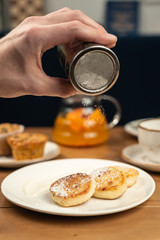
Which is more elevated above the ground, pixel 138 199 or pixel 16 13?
pixel 16 13

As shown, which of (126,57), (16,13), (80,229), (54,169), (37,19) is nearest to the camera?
(80,229)

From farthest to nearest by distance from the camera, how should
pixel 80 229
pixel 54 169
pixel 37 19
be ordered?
pixel 54 169
pixel 37 19
pixel 80 229

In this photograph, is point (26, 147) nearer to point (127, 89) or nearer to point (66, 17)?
Answer: point (66, 17)

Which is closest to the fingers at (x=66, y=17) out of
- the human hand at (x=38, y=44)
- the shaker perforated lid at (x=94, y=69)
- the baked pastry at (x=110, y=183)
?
the human hand at (x=38, y=44)

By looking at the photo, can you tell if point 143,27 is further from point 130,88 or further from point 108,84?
point 108,84

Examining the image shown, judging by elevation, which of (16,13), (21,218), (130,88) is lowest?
(130,88)

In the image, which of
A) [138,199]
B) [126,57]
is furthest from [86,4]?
[138,199]

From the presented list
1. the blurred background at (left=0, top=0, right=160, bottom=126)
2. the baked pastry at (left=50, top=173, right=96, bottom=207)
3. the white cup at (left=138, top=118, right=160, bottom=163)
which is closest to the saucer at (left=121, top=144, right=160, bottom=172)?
the white cup at (left=138, top=118, right=160, bottom=163)

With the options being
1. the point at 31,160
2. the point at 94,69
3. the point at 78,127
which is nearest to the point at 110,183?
the point at 94,69
